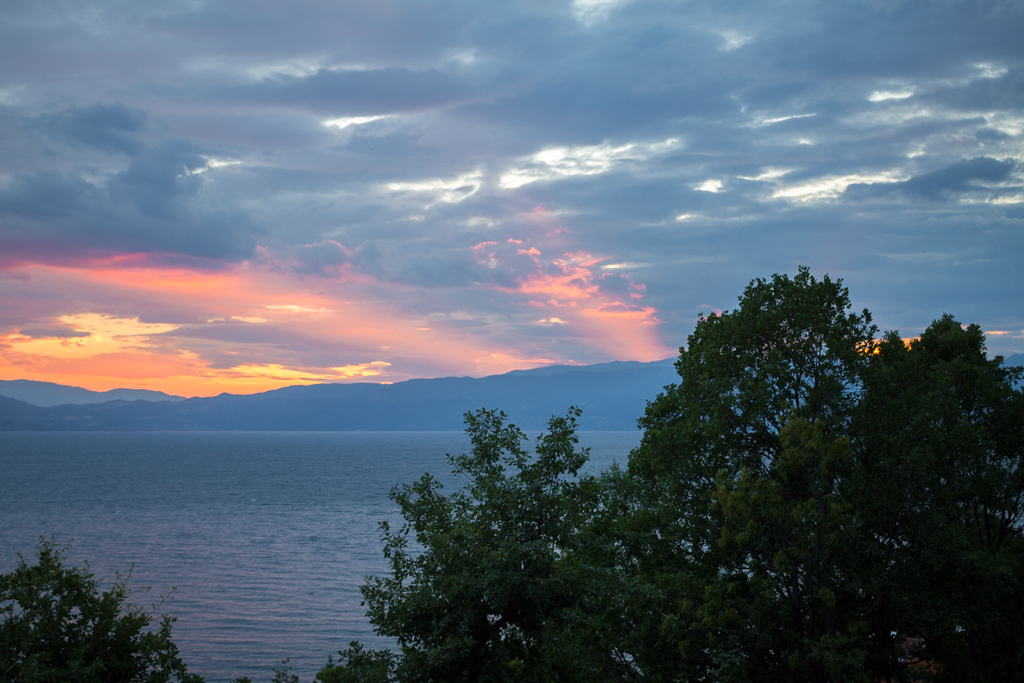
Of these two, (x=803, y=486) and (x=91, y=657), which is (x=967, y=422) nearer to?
(x=803, y=486)

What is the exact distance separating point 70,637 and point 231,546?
6864cm

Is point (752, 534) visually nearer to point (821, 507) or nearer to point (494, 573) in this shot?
point (821, 507)

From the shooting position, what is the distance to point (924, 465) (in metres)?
19.6

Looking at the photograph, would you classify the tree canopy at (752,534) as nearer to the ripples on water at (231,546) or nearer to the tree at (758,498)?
the tree at (758,498)

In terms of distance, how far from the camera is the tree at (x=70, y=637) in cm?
1706

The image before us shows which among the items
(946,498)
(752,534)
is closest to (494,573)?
(752,534)

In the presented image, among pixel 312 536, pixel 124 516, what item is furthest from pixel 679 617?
pixel 124 516

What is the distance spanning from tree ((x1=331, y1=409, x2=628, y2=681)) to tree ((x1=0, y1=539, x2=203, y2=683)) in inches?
193

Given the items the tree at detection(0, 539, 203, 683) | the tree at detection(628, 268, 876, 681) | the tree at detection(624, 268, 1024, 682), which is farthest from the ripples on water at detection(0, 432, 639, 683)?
the tree at detection(624, 268, 1024, 682)

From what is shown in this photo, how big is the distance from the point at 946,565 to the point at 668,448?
8.31 meters

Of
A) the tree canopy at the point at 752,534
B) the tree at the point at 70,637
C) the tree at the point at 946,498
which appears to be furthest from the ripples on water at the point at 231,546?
the tree at the point at 946,498

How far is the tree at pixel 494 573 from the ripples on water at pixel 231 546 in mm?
27880

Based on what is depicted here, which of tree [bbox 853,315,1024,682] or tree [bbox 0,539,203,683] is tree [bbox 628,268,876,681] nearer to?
tree [bbox 853,315,1024,682]

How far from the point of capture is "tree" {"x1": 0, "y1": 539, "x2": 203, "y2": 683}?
17.1 metres
